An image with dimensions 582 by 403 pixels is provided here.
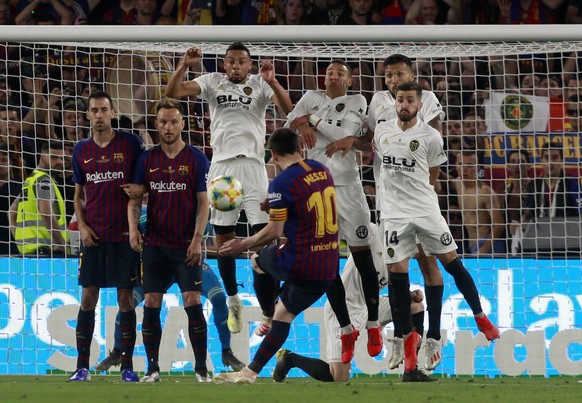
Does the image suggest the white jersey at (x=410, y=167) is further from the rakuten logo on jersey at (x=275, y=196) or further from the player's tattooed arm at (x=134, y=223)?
the player's tattooed arm at (x=134, y=223)

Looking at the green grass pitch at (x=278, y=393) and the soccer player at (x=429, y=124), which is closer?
the green grass pitch at (x=278, y=393)

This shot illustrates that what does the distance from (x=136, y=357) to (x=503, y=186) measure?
160 inches

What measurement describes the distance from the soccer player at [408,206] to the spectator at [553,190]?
3432 millimetres

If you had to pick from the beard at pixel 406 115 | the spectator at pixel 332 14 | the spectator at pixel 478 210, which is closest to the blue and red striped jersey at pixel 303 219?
the beard at pixel 406 115

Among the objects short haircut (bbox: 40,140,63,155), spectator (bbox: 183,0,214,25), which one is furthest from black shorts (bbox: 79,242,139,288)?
spectator (bbox: 183,0,214,25)

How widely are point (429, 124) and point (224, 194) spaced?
5.83 ft

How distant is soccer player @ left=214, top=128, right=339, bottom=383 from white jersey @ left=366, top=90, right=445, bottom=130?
1.35m

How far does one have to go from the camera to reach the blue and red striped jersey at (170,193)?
8.94 meters

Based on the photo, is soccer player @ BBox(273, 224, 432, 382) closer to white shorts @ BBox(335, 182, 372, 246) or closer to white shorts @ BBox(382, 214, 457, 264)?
white shorts @ BBox(335, 182, 372, 246)

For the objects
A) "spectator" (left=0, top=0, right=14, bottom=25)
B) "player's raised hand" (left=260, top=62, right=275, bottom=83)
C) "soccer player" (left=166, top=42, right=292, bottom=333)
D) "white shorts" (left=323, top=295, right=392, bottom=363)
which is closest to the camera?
"player's raised hand" (left=260, top=62, right=275, bottom=83)

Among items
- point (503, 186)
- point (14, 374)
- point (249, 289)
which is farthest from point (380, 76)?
point (14, 374)

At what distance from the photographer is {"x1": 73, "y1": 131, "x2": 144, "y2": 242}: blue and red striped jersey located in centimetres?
898

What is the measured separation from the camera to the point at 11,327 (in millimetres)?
11188

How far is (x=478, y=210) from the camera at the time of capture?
11883mm
